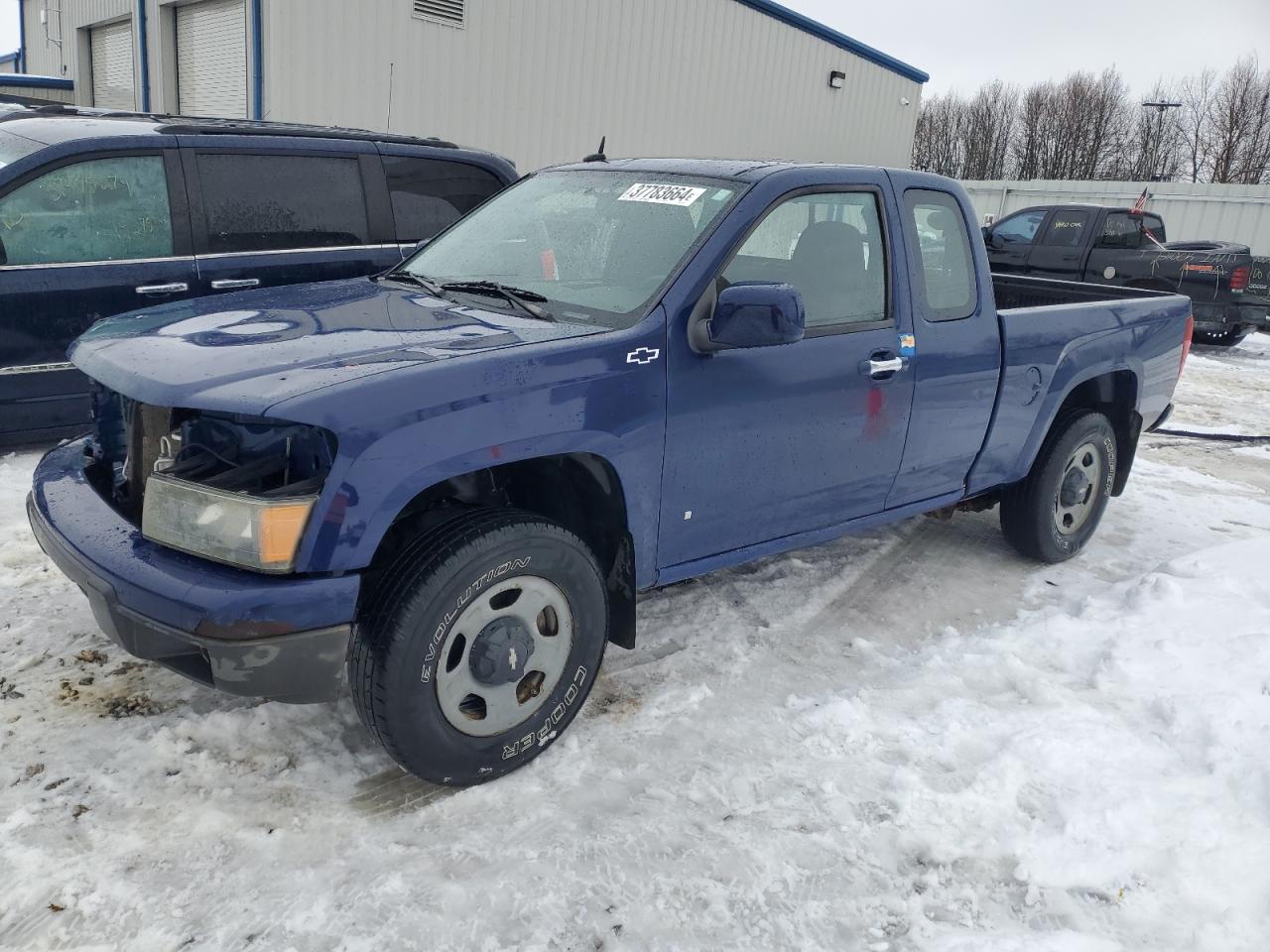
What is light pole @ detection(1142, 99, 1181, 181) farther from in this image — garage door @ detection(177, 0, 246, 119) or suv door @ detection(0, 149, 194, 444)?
suv door @ detection(0, 149, 194, 444)

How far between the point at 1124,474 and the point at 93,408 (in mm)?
4859

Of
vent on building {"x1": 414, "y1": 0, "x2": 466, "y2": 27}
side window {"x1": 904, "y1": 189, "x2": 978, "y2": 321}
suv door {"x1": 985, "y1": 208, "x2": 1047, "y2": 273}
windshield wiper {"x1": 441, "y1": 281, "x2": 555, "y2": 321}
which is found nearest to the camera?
windshield wiper {"x1": 441, "y1": 281, "x2": 555, "y2": 321}

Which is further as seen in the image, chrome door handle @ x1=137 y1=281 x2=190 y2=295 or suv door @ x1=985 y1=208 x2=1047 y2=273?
suv door @ x1=985 y1=208 x2=1047 y2=273

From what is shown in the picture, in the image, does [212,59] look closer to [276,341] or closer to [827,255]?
[827,255]

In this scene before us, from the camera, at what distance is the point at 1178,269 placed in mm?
12680

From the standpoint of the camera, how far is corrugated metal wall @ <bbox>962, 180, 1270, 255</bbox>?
21266mm

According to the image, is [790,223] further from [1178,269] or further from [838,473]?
[1178,269]

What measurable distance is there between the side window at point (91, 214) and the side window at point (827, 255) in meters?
3.57

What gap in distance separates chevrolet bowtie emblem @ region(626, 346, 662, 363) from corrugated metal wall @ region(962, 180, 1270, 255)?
75.5ft

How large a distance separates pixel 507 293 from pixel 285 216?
297 centimetres

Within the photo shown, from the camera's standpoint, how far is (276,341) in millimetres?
2746

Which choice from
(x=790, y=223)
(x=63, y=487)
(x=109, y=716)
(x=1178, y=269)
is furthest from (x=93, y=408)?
(x=1178, y=269)

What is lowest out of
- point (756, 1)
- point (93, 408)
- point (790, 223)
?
point (93, 408)

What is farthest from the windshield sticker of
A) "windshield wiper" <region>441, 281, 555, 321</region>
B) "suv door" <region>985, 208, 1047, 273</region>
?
"suv door" <region>985, 208, 1047, 273</region>
